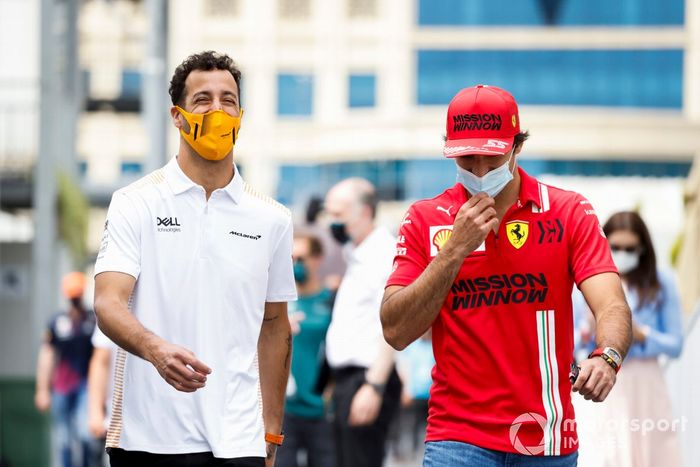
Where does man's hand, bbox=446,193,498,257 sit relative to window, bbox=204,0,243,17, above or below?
below

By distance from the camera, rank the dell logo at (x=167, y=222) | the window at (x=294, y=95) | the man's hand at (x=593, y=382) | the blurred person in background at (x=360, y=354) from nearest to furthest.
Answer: the man's hand at (x=593, y=382), the dell logo at (x=167, y=222), the blurred person in background at (x=360, y=354), the window at (x=294, y=95)

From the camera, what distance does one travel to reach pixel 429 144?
6806cm

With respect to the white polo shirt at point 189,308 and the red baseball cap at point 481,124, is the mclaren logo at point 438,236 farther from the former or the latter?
the white polo shirt at point 189,308

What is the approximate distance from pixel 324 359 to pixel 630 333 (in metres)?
5.06

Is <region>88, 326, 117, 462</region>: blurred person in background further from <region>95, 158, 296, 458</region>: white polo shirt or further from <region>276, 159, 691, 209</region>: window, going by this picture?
<region>276, 159, 691, 209</region>: window

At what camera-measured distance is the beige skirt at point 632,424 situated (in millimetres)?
6977

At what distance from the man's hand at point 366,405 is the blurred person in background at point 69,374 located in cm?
686

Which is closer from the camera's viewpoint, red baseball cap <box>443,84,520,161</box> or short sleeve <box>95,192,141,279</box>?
red baseball cap <box>443,84,520,161</box>

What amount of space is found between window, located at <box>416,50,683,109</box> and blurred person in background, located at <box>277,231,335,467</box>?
59243 mm

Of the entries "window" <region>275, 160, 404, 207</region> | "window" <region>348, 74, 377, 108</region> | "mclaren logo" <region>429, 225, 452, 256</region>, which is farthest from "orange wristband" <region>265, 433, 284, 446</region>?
"window" <region>348, 74, 377, 108</region>

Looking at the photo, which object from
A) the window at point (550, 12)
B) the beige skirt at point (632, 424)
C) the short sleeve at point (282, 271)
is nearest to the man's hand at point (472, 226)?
the short sleeve at point (282, 271)

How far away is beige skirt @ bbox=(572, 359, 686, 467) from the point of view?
6.98 meters

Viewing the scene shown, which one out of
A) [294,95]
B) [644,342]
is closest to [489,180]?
[644,342]

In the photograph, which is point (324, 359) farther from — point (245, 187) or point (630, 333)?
point (630, 333)
